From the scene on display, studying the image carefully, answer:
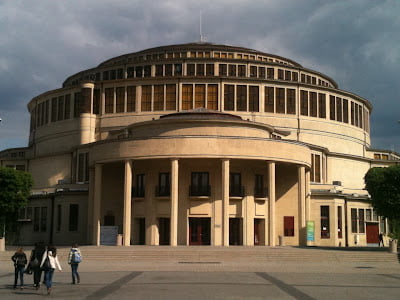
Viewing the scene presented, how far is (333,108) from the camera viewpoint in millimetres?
73875

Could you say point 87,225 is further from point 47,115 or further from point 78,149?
point 47,115

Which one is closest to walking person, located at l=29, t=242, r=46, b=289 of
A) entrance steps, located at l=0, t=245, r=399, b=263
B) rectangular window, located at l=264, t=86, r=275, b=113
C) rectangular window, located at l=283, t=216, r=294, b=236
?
entrance steps, located at l=0, t=245, r=399, b=263

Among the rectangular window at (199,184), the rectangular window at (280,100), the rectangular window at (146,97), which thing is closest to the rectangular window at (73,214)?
the rectangular window at (146,97)

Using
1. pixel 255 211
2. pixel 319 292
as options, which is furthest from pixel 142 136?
pixel 319 292

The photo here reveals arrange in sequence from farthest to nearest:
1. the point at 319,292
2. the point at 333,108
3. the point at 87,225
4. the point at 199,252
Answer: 1. the point at 333,108
2. the point at 87,225
3. the point at 199,252
4. the point at 319,292

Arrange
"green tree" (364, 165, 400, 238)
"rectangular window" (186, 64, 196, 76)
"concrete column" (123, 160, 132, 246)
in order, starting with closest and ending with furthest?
"green tree" (364, 165, 400, 238) < "concrete column" (123, 160, 132, 246) < "rectangular window" (186, 64, 196, 76)

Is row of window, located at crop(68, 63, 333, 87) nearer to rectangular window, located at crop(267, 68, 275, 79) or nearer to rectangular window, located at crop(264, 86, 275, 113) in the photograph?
rectangular window, located at crop(267, 68, 275, 79)

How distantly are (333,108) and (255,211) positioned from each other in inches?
953

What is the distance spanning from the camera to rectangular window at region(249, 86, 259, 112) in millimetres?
69062

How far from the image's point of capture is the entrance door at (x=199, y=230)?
54219mm

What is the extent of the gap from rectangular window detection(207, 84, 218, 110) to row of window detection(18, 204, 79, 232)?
61.7ft

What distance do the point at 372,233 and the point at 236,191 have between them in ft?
74.3

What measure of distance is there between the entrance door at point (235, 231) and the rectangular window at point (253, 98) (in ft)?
59.0

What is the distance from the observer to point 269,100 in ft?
229
